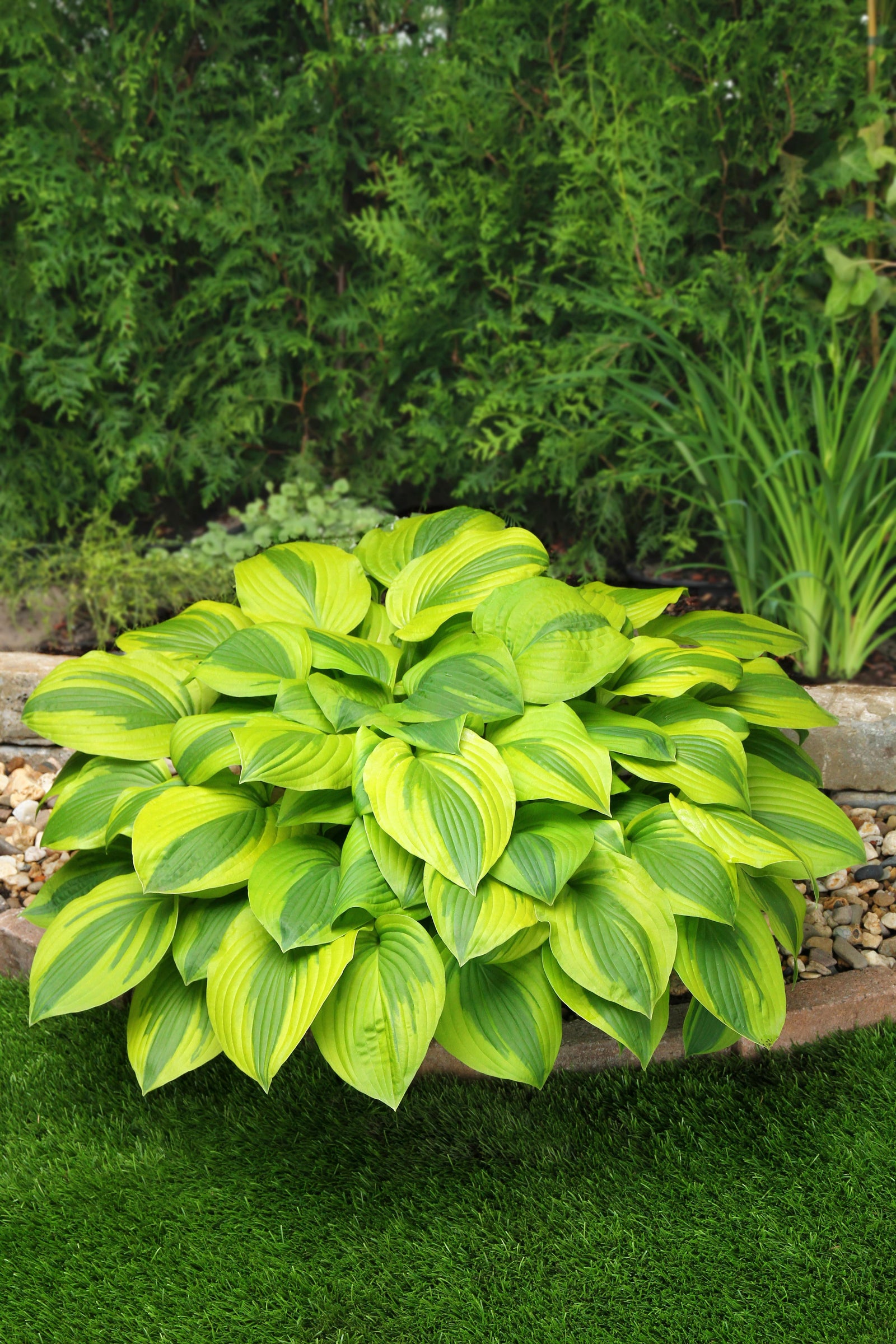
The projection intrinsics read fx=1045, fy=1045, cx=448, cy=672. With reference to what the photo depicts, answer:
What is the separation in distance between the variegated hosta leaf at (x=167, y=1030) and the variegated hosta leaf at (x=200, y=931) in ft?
0.11

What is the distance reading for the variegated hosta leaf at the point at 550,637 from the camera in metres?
1.58

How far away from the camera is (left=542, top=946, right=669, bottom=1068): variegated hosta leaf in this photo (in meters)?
1.40

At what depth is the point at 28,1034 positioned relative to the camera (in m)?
1.88

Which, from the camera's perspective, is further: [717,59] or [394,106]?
[394,106]

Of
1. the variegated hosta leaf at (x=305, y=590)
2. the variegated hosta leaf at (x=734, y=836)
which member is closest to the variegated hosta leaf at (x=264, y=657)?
the variegated hosta leaf at (x=305, y=590)

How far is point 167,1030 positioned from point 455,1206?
49 centimetres

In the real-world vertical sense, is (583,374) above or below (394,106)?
below

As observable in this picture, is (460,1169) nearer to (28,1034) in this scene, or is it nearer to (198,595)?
(28,1034)

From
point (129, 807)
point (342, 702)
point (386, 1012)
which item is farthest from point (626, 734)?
point (129, 807)

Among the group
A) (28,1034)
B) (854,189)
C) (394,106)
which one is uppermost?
(394,106)

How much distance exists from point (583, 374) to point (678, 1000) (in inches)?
65.0

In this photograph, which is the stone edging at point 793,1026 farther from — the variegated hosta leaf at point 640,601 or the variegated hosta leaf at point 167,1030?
the variegated hosta leaf at point 640,601

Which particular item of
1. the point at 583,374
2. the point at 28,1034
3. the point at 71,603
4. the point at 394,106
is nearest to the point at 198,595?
the point at 71,603

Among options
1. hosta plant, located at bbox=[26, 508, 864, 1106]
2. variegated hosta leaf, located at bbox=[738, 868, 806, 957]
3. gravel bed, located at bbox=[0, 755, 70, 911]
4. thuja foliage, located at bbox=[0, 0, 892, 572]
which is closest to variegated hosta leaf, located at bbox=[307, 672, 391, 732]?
hosta plant, located at bbox=[26, 508, 864, 1106]
